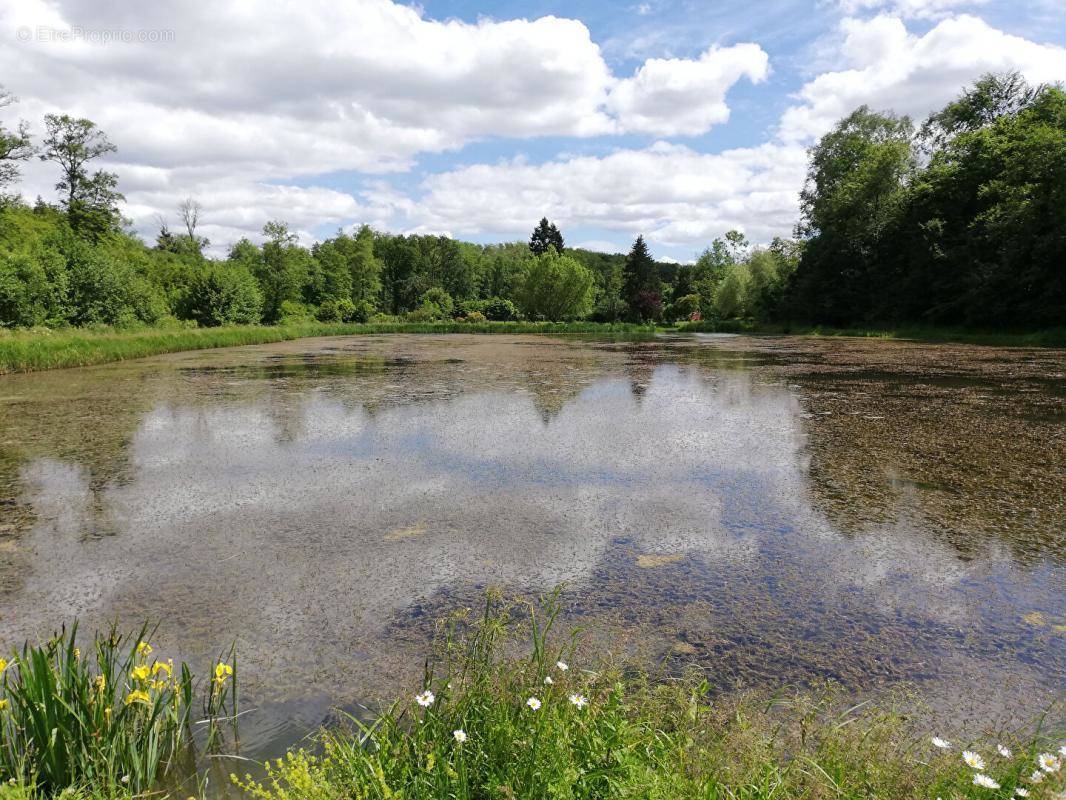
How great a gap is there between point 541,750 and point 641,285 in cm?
6104

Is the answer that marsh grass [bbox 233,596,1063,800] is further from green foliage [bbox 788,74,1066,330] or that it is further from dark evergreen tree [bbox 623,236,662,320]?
dark evergreen tree [bbox 623,236,662,320]

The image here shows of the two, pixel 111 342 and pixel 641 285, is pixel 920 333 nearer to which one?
pixel 111 342

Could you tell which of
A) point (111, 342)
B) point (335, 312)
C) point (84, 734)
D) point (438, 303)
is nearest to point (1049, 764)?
point (84, 734)

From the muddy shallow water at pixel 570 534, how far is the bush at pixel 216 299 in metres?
27.1

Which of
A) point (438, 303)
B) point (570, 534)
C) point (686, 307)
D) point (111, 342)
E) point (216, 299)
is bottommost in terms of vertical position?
point (570, 534)

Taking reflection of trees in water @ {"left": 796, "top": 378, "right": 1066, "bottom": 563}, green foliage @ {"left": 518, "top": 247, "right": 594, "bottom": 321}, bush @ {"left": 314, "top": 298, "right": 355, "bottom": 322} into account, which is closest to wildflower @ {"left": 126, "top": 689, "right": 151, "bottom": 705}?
reflection of trees in water @ {"left": 796, "top": 378, "right": 1066, "bottom": 563}

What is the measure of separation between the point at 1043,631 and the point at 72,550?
5754 millimetres

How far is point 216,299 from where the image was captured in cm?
3538

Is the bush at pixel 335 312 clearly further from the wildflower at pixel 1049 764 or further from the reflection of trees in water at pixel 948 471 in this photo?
the wildflower at pixel 1049 764

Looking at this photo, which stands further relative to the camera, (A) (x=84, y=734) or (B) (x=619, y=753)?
(A) (x=84, y=734)

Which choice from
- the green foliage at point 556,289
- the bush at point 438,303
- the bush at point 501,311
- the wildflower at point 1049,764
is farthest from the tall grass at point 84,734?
the bush at point 501,311

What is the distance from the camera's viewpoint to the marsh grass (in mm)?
1766

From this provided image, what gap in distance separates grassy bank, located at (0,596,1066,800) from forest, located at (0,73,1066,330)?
2669 centimetres

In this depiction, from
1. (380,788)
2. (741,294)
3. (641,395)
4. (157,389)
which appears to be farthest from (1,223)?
(741,294)
